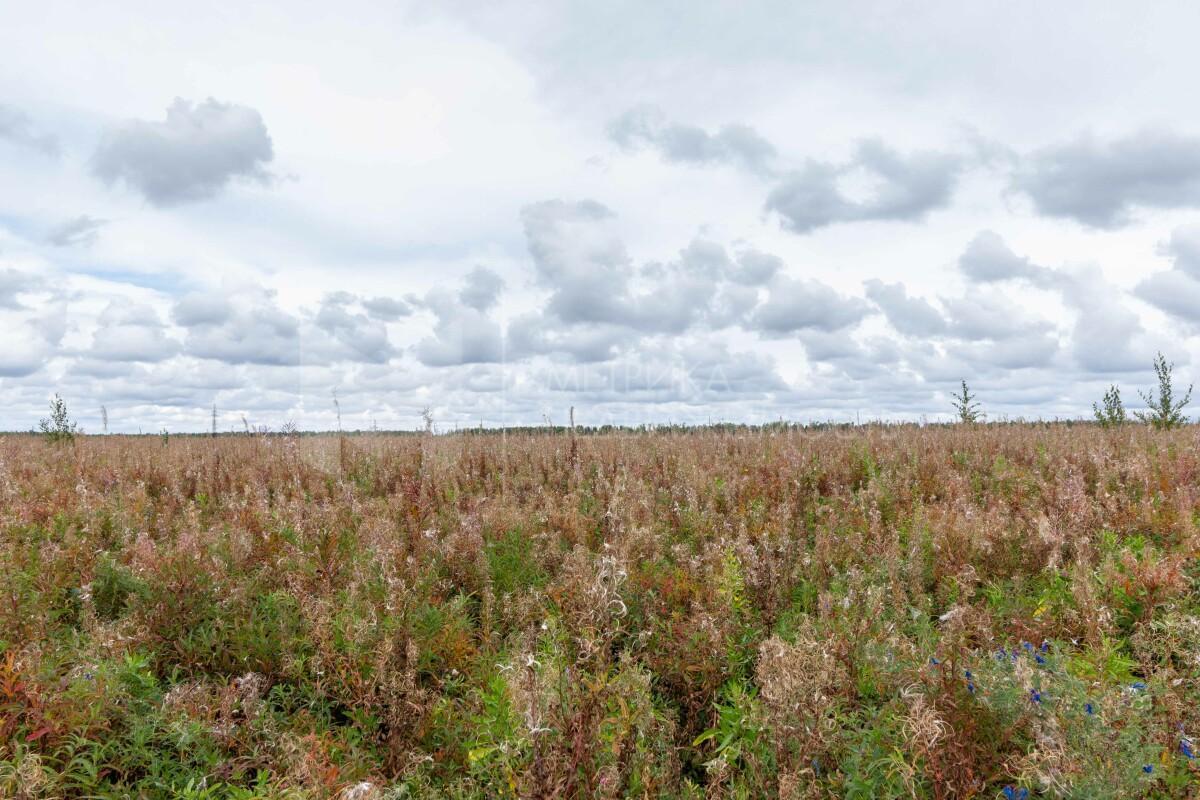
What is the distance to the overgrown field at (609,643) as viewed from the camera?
278 cm

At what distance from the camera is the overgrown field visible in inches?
109

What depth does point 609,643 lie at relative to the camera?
2.73 meters

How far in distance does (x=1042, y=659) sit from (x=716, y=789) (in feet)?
7.37

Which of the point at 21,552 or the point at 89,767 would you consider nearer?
the point at 89,767

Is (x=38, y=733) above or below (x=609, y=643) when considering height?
below

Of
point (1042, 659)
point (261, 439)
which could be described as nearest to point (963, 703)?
point (1042, 659)

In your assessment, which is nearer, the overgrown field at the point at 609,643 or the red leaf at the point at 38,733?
the overgrown field at the point at 609,643

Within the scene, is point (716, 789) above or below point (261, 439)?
below

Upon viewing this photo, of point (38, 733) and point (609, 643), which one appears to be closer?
point (609, 643)

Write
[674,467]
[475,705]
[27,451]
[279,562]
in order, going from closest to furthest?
[475,705], [279,562], [674,467], [27,451]

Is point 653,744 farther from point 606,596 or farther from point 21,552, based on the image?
point 21,552

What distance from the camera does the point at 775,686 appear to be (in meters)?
2.66

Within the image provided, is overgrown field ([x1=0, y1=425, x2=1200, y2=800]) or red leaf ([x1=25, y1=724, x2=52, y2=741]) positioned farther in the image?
red leaf ([x1=25, y1=724, x2=52, y2=741])

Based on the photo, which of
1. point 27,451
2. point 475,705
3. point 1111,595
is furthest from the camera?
point 27,451
